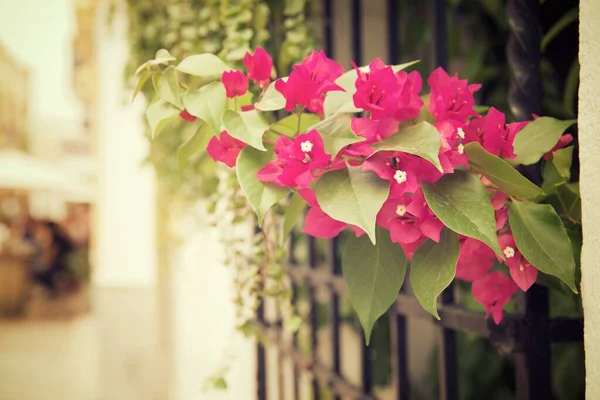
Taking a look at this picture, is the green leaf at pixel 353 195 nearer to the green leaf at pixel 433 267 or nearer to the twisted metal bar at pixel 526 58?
the green leaf at pixel 433 267

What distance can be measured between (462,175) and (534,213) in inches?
3.8

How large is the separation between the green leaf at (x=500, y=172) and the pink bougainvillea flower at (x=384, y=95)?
0.07 metres

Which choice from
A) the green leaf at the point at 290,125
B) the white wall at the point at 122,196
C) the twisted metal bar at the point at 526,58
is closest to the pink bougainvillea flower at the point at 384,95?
the green leaf at the point at 290,125

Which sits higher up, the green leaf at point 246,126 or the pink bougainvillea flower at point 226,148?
the green leaf at point 246,126

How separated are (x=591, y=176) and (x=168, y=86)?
475 mm

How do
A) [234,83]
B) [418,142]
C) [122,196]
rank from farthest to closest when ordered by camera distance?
[122,196]
[234,83]
[418,142]

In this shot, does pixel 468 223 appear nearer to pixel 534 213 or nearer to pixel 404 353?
pixel 534 213

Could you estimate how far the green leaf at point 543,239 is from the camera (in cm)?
55

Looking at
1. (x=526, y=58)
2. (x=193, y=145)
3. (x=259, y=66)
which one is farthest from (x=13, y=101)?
(x=526, y=58)

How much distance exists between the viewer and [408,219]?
544 mm

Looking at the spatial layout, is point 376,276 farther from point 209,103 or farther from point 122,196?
point 122,196

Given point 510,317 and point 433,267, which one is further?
point 510,317

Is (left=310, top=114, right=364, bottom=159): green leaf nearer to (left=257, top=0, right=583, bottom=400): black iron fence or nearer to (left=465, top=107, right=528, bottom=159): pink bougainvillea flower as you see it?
(left=465, top=107, right=528, bottom=159): pink bougainvillea flower

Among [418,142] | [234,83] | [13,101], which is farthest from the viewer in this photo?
[13,101]
